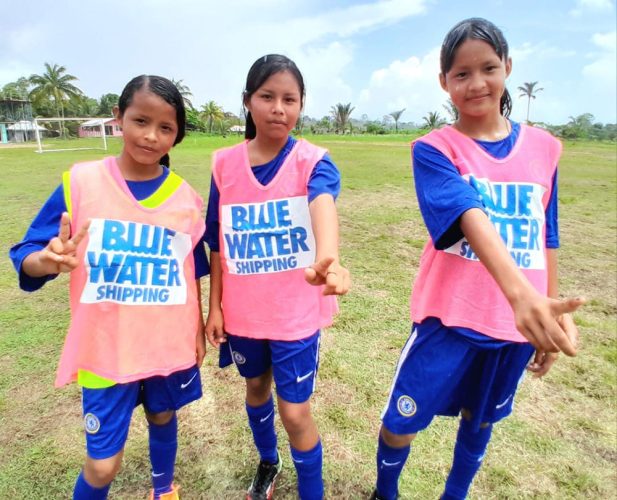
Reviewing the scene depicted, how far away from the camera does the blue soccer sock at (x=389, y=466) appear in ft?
5.63

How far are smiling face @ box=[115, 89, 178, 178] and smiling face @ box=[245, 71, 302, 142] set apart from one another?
0.30 metres

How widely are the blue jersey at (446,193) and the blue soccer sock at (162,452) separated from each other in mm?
1270

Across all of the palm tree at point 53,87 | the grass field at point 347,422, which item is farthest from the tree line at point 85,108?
the grass field at point 347,422

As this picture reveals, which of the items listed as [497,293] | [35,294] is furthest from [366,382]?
[35,294]

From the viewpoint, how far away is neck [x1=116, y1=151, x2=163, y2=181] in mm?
1584

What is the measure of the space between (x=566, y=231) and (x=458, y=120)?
588 cm

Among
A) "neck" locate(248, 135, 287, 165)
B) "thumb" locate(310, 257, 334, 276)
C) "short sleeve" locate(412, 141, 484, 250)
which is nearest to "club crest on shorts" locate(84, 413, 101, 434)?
"thumb" locate(310, 257, 334, 276)

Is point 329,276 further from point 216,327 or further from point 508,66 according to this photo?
point 508,66

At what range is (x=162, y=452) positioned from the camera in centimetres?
181

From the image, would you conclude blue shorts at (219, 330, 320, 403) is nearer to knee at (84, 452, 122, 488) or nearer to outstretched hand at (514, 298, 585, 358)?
knee at (84, 452, 122, 488)

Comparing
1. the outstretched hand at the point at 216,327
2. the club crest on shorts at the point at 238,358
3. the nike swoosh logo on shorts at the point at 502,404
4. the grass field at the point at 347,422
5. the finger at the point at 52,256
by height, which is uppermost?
the finger at the point at 52,256

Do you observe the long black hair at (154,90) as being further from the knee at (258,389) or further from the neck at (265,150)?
the knee at (258,389)

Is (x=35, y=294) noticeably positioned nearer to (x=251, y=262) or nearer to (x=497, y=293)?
(x=251, y=262)

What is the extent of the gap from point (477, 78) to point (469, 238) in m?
0.54
